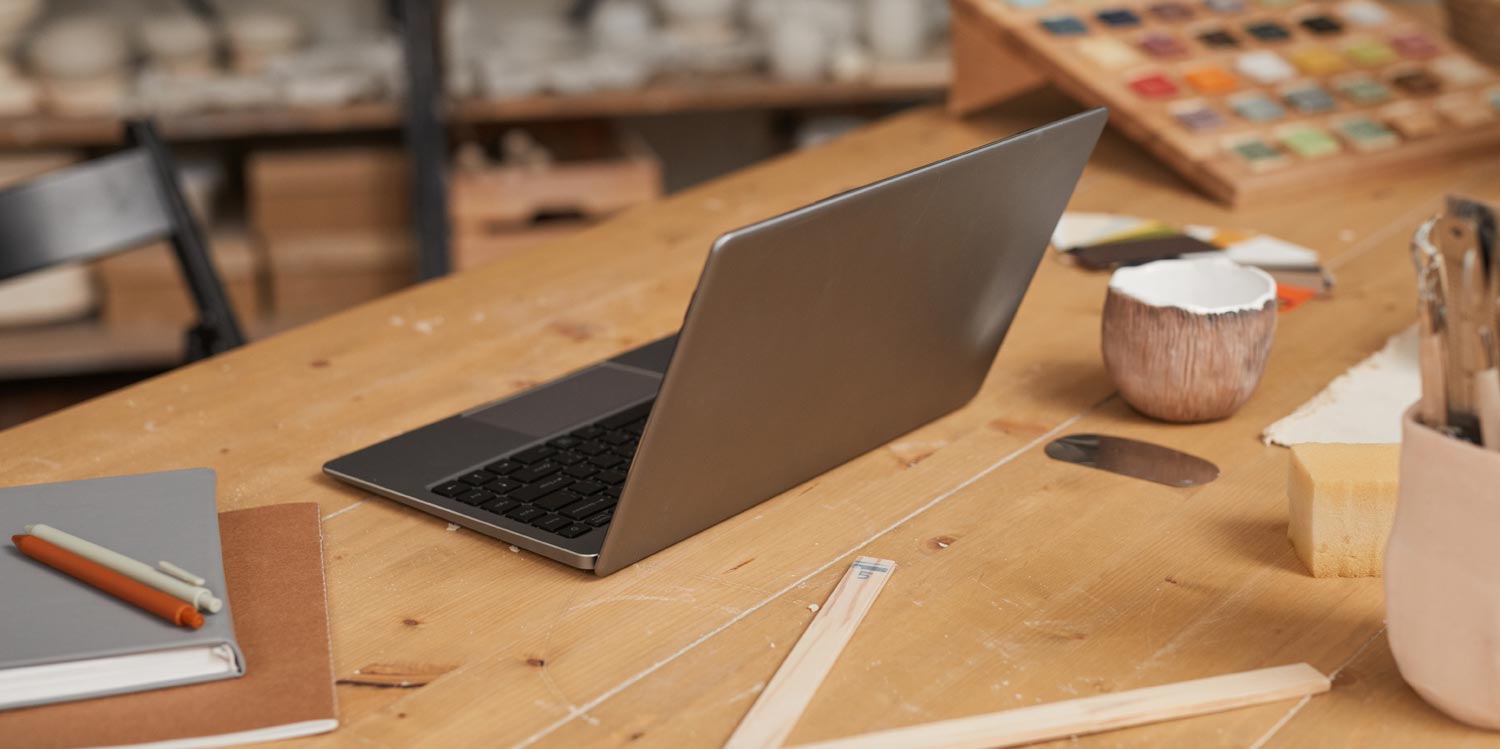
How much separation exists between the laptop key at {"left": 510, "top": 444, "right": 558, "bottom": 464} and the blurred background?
156cm

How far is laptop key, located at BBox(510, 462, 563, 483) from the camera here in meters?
0.85

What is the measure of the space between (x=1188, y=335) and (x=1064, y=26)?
2.50 ft

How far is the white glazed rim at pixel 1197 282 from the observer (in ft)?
3.06

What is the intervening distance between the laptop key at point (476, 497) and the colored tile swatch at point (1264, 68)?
1028 mm

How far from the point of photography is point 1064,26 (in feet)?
5.17

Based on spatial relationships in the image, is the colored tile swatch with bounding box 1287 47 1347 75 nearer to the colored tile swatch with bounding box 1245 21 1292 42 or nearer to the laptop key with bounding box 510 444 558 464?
the colored tile swatch with bounding box 1245 21 1292 42

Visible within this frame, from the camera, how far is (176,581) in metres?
0.67

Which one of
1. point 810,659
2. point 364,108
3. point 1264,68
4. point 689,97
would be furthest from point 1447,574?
point 364,108

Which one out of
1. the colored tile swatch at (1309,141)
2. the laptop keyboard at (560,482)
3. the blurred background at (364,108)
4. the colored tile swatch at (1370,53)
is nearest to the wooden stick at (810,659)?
the laptop keyboard at (560,482)

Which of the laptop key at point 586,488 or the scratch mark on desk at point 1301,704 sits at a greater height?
the laptop key at point 586,488

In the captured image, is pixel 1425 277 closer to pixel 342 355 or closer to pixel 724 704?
pixel 724 704

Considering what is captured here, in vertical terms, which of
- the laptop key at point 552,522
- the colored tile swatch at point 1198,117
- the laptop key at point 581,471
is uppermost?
the colored tile swatch at point 1198,117

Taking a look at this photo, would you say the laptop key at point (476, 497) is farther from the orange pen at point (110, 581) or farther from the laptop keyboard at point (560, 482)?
the orange pen at point (110, 581)

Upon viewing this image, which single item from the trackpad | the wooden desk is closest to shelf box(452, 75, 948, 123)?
the wooden desk
